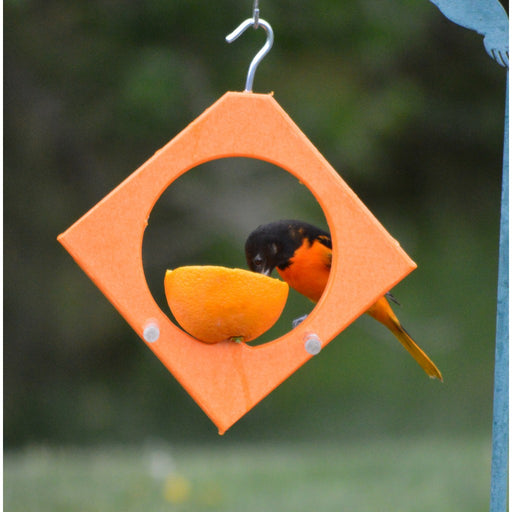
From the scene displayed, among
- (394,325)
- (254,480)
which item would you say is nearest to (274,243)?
(394,325)

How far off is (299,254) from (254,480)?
7.08 ft

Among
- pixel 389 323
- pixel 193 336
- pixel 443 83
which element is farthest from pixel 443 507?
pixel 443 83

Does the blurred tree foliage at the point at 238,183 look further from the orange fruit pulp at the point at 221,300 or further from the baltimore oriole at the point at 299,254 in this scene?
the orange fruit pulp at the point at 221,300

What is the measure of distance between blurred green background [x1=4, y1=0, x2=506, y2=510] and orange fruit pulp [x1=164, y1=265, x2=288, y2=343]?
3.93 meters

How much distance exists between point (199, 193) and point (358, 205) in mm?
5107

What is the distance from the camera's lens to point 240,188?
24.1ft

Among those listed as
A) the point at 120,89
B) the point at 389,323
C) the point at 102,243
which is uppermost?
the point at 102,243

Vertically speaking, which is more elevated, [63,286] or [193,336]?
[193,336]

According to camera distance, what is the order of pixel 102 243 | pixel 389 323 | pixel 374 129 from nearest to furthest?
pixel 102 243 < pixel 389 323 < pixel 374 129

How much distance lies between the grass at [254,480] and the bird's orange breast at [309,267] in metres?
1.60

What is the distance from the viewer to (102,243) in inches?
84.3

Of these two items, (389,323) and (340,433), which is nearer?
(389,323)

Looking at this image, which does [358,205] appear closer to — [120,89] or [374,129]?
[120,89]

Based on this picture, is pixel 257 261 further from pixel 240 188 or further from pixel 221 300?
pixel 240 188
